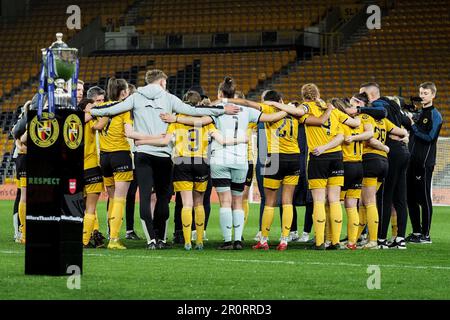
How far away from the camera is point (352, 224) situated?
1186 centimetres

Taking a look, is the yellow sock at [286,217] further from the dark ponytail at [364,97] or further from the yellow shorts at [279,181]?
the dark ponytail at [364,97]

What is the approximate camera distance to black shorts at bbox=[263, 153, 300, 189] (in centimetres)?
1166

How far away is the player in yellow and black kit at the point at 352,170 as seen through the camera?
11.8 meters

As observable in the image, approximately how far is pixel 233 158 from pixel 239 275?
9.66ft

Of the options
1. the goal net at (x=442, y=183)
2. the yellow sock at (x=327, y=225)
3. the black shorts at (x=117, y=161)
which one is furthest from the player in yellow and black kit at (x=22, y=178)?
the goal net at (x=442, y=183)

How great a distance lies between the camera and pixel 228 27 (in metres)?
31.3

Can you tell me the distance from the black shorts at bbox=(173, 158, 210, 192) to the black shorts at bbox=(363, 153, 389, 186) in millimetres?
1937

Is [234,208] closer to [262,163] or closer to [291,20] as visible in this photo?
[262,163]

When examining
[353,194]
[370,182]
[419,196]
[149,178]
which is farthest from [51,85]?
[419,196]

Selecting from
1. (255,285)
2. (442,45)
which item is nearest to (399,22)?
(442,45)

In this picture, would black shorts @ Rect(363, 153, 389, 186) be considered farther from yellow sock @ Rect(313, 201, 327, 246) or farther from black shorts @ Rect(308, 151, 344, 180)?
yellow sock @ Rect(313, 201, 327, 246)

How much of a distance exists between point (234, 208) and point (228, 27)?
66.8 ft

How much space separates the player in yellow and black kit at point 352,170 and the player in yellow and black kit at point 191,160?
4.18 ft

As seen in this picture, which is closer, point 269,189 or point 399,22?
point 269,189
